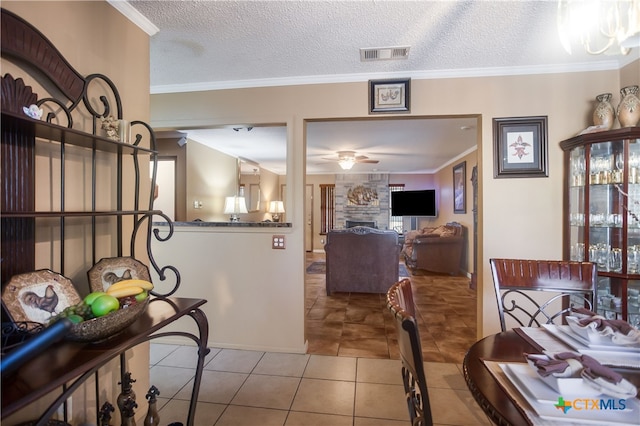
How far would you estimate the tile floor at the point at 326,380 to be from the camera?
183 centimetres

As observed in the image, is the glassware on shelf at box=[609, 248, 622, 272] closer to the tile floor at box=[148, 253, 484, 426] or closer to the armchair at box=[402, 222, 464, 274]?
the tile floor at box=[148, 253, 484, 426]

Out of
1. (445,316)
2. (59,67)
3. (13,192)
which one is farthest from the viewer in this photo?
(445,316)

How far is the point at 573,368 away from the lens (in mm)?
793

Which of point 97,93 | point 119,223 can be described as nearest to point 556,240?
point 119,223

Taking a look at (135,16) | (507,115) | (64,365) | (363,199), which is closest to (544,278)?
(507,115)

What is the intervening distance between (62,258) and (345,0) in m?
1.86

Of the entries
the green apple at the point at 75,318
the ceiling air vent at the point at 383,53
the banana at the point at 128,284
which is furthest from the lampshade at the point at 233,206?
the green apple at the point at 75,318

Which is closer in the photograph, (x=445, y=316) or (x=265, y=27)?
(x=265, y=27)

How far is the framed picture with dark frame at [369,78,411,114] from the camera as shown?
2422 mm

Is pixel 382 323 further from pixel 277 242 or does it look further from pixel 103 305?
pixel 103 305

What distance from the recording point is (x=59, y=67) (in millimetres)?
1226

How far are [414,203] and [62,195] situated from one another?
25.8ft

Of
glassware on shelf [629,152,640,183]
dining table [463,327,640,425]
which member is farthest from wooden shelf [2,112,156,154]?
glassware on shelf [629,152,640,183]

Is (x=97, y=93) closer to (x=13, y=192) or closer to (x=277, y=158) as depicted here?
(x=13, y=192)
